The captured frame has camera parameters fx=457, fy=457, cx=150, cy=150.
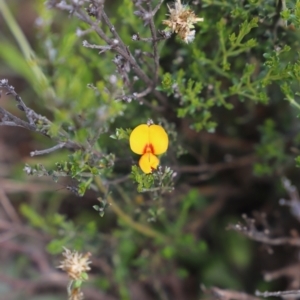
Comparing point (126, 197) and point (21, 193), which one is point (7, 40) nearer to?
point (21, 193)

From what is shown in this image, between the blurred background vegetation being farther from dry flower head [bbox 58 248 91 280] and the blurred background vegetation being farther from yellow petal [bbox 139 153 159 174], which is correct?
dry flower head [bbox 58 248 91 280]

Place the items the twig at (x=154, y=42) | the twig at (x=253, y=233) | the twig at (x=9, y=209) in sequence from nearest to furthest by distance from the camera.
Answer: the twig at (x=154, y=42), the twig at (x=253, y=233), the twig at (x=9, y=209)

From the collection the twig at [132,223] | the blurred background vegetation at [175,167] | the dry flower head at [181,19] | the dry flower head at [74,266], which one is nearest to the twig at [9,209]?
the blurred background vegetation at [175,167]

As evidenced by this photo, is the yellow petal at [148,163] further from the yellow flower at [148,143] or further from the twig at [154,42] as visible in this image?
the twig at [154,42]

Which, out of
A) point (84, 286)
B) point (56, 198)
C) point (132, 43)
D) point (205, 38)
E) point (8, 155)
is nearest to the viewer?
point (205, 38)

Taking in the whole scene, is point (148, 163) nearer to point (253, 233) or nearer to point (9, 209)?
point (253, 233)

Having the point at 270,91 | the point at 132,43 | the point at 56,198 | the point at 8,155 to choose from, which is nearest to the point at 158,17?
the point at 132,43
